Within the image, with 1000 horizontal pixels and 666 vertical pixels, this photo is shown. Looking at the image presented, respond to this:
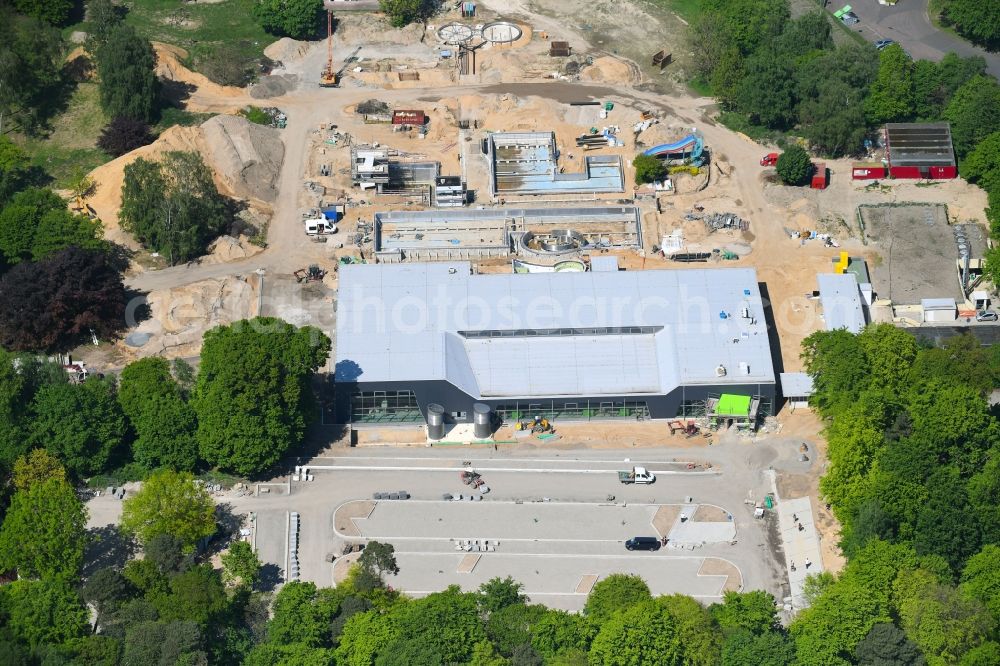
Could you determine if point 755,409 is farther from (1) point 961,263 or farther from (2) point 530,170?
(2) point 530,170

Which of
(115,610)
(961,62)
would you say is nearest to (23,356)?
(115,610)

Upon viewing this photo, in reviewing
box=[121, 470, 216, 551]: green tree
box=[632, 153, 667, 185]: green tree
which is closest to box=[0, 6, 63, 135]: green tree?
box=[121, 470, 216, 551]: green tree

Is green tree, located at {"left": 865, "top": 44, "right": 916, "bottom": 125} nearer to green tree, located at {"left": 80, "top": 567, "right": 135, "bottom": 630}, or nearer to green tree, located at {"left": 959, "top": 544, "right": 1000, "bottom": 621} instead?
green tree, located at {"left": 959, "top": 544, "right": 1000, "bottom": 621}

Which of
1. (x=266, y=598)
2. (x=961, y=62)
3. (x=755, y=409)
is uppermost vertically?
(x=961, y=62)

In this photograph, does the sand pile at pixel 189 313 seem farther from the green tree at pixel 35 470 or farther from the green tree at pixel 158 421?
the green tree at pixel 35 470

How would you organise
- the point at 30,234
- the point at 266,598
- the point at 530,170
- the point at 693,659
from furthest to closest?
1. the point at 530,170
2. the point at 30,234
3. the point at 266,598
4. the point at 693,659

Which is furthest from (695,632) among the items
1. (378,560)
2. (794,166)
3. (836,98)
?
(836,98)
